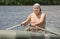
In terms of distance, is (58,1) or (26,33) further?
(58,1)

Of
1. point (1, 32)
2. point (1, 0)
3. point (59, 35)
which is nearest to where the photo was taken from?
point (1, 32)

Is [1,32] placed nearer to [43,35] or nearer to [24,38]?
[24,38]

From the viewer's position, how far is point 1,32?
24.5ft

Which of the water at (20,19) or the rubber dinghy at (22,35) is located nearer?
the rubber dinghy at (22,35)

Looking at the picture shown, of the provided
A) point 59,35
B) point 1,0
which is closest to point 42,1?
point 1,0

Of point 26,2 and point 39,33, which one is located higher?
point 39,33

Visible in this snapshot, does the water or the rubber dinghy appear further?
the water

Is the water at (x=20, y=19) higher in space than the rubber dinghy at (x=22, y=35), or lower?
lower

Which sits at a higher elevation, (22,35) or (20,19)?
(22,35)

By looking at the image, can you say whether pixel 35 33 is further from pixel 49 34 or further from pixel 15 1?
pixel 15 1

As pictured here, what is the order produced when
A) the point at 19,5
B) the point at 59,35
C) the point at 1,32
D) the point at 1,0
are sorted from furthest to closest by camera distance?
1. the point at 19,5
2. the point at 1,0
3. the point at 59,35
4. the point at 1,32

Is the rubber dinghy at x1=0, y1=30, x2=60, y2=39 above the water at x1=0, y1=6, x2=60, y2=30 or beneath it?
above

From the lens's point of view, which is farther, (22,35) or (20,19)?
(20,19)

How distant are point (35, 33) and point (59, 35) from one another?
2.32 ft
